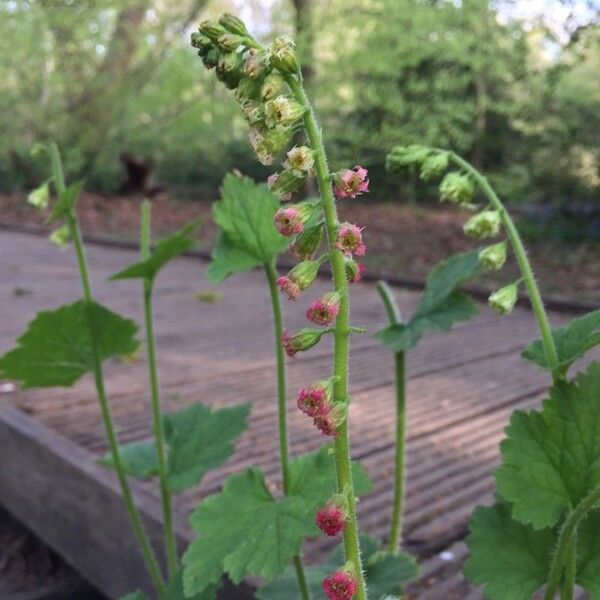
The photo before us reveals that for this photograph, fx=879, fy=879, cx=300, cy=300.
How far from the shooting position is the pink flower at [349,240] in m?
0.65

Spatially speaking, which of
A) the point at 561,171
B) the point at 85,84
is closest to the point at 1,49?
the point at 85,84

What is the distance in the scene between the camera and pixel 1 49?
13531 millimetres

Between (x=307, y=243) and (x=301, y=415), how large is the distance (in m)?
2.32

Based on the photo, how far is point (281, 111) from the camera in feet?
2.21

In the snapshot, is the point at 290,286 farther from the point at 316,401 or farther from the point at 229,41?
the point at 229,41

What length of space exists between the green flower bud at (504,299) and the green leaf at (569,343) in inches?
2.9

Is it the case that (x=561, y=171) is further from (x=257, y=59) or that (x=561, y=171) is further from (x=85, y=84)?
(x=85, y=84)

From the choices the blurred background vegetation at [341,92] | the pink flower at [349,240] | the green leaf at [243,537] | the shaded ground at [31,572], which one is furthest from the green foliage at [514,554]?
the blurred background vegetation at [341,92]

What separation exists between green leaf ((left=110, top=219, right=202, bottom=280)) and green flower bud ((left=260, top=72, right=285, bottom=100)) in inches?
21.9

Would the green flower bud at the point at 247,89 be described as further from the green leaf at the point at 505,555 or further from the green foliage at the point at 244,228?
the green leaf at the point at 505,555

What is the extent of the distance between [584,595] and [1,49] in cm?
1375

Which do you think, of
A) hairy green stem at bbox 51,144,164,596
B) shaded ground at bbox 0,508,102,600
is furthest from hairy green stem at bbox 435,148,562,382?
shaded ground at bbox 0,508,102,600

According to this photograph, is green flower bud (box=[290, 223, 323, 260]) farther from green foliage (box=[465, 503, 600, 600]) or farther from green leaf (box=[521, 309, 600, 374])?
green foliage (box=[465, 503, 600, 600])

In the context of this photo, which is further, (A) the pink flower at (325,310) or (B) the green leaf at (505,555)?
(B) the green leaf at (505,555)
